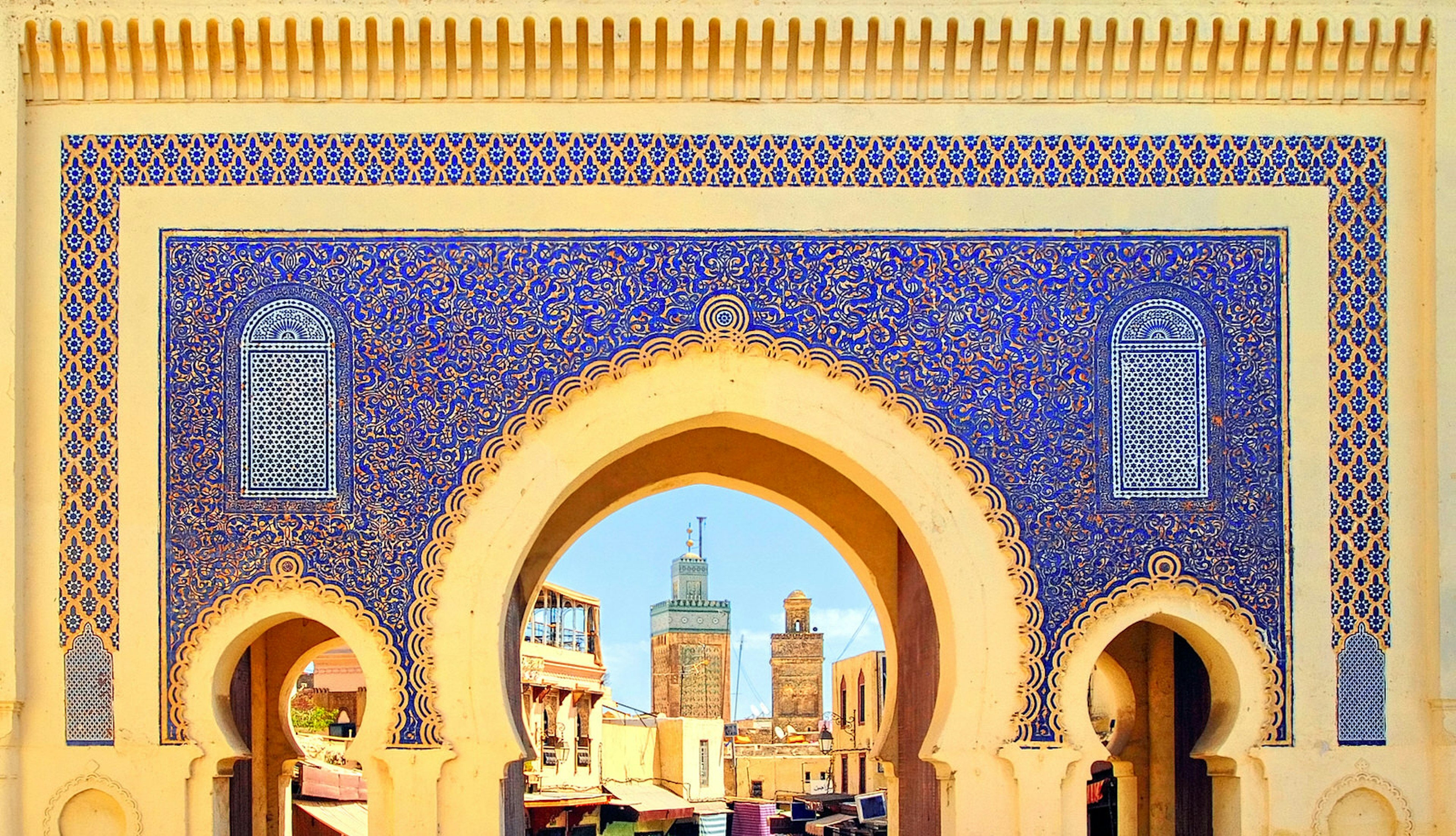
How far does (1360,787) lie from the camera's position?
6.41m

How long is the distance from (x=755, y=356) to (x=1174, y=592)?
170cm

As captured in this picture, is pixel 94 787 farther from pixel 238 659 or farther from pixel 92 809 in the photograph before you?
pixel 238 659

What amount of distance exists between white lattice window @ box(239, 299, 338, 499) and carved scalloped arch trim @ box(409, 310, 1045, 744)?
18.2 inches

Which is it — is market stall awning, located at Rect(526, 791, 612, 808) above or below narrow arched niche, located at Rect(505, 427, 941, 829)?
below

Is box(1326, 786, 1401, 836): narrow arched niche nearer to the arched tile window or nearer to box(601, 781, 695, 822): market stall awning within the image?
box(601, 781, 695, 822): market stall awning

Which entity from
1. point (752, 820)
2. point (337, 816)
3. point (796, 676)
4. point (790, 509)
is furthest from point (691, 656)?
point (790, 509)

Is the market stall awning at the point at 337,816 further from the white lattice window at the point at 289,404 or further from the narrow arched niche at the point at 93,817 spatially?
the white lattice window at the point at 289,404

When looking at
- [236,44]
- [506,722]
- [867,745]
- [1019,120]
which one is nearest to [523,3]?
[236,44]

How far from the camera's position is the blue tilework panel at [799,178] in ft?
21.2

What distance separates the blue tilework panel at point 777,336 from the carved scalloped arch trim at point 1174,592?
0.12 feet

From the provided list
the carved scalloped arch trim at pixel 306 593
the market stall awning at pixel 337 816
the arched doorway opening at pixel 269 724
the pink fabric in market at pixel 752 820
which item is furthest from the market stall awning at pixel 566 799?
the carved scalloped arch trim at pixel 306 593

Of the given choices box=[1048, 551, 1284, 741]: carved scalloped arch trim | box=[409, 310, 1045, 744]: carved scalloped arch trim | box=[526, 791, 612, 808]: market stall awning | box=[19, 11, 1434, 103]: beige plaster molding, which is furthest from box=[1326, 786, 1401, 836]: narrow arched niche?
box=[526, 791, 612, 808]: market stall awning

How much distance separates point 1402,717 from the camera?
643 centimetres

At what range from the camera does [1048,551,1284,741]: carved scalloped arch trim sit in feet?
21.1
